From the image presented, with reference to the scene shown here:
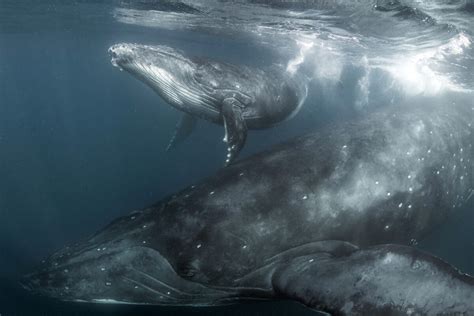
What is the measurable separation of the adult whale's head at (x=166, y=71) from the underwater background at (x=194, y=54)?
11.4 feet

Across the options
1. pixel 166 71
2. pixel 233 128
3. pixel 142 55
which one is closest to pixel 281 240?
pixel 233 128

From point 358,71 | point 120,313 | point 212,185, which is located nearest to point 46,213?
point 120,313

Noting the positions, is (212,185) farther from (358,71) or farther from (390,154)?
(358,71)

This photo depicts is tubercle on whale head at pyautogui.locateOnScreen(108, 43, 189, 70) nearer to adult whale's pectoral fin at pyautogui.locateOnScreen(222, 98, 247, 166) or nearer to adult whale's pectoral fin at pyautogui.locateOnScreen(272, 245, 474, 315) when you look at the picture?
adult whale's pectoral fin at pyautogui.locateOnScreen(222, 98, 247, 166)

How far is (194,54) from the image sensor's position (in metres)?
10.8

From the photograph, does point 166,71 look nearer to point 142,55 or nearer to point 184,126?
point 142,55

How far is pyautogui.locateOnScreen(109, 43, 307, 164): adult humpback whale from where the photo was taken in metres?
9.10

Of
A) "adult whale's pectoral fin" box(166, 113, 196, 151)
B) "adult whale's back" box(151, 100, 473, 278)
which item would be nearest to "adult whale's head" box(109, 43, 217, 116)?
"adult whale's back" box(151, 100, 473, 278)

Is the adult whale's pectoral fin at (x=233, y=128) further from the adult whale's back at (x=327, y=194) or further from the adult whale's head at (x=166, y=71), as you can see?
the adult whale's back at (x=327, y=194)

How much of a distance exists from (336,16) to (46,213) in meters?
18.5

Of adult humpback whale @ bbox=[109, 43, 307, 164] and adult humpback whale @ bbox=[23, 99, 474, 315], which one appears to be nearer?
adult humpback whale @ bbox=[23, 99, 474, 315]

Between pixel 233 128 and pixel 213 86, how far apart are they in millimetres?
1495

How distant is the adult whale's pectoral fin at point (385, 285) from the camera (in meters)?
4.54

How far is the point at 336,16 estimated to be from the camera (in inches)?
568
